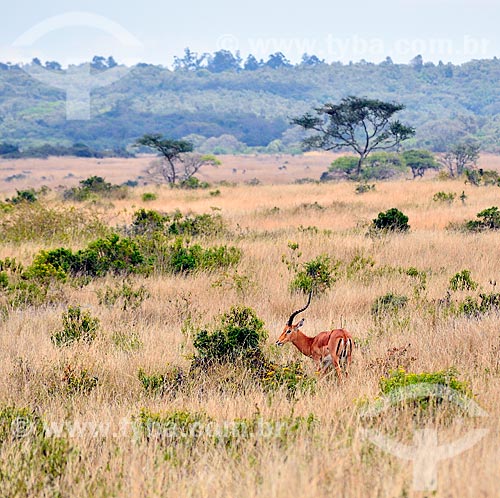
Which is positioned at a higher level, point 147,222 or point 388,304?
point 388,304

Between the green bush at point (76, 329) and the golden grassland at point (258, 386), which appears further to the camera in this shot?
the green bush at point (76, 329)

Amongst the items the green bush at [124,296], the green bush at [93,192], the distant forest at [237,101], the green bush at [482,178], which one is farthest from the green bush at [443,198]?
the distant forest at [237,101]

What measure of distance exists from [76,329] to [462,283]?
4.67 meters

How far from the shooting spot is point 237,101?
138 meters

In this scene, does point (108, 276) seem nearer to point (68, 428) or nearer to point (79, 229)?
point (79, 229)

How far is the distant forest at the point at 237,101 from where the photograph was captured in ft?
332

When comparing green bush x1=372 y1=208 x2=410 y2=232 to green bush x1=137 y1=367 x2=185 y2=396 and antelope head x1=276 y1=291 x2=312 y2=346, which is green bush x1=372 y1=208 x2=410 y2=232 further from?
green bush x1=137 y1=367 x2=185 y2=396

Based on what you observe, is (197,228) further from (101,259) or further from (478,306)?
(478,306)

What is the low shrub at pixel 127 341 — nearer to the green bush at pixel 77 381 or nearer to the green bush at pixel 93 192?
the green bush at pixel 77 381

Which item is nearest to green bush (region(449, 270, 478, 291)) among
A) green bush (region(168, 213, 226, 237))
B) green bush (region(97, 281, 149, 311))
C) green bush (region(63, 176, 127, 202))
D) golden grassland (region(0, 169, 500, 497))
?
golden grassland (region(0, 169, 500, 497))

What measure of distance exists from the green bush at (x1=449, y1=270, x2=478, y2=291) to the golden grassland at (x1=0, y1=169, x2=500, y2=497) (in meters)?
0.22

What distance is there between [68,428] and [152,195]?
75.0ft

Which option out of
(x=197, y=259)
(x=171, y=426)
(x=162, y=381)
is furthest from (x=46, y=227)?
(x=171, y=426)

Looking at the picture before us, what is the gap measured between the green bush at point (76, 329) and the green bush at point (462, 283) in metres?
4.24
